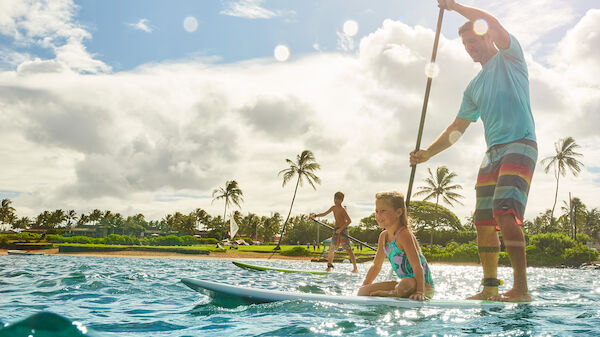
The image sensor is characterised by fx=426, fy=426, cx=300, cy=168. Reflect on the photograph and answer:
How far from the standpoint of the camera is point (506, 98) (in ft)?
12.0

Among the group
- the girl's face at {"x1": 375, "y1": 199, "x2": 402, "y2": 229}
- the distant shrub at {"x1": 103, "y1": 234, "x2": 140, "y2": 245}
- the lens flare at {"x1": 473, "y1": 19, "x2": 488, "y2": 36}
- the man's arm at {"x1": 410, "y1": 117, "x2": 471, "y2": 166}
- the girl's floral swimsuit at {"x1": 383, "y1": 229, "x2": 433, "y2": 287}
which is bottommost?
the distant shrub at {"x1": 103, "y1": 234, "x2": 140, "y2": 245}

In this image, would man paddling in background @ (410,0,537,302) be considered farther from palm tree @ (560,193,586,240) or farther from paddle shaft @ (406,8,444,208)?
palm tree @ (560,193,586,240)

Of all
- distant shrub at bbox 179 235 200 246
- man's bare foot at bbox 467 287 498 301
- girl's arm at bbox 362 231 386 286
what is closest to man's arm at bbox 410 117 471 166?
girl's arm at bbox 362 231 386 286

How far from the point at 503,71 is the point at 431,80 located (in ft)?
3.96

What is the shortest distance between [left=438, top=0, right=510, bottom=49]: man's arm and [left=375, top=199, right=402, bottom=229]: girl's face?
170cm

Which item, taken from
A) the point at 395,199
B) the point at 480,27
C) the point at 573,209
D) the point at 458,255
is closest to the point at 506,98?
the point at 480,27

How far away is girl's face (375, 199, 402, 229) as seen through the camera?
3568 mm

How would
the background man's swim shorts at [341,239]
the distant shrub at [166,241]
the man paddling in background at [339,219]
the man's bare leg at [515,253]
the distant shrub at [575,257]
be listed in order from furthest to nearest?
1. the distant shrub at [166,241]
2. the distant shrub at [575,257]
3. the background man's swim shorts at [341,239]
4. the man paddling in background at [339,219]
5. the man's bare leg at [515,253]

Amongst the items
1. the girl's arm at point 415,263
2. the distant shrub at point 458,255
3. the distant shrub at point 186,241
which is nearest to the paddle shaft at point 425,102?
the girl's arm at point 415,263

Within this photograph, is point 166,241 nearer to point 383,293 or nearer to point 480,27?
point 383,293

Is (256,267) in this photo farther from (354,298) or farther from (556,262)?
(556,262)

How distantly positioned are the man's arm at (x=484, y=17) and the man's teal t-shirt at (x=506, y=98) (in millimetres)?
145

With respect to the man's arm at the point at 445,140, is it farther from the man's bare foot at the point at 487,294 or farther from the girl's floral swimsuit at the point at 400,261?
the man's bare foot at the point at 487,294

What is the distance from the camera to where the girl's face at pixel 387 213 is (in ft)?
11.7
